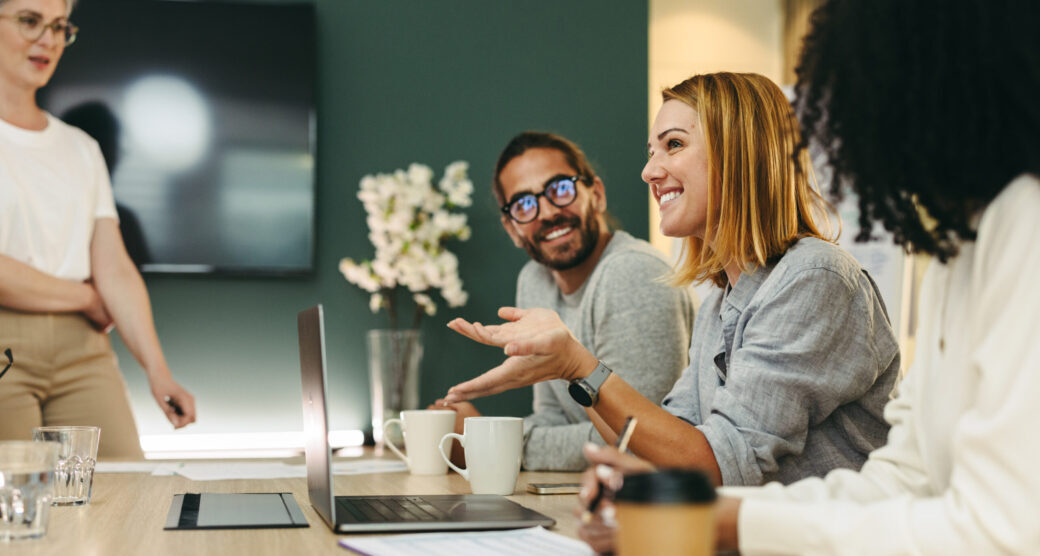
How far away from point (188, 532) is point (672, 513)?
0.64 m

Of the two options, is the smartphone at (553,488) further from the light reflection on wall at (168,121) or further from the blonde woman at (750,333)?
the light reflection on wall at (168,121)

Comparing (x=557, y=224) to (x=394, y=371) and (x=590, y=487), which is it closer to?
(x=394, y=371)

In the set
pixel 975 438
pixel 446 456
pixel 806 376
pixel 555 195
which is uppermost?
pixel 555 195

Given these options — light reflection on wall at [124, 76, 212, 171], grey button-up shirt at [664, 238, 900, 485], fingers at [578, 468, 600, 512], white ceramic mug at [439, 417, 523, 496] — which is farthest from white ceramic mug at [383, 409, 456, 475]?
light reflection on wall at [124, 76, 212, 171]

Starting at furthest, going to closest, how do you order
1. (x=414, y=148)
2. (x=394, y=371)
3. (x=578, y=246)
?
(x=414, y=148), (x=394, y=371), (x=578, y=246)

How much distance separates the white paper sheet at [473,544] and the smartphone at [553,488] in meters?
0.38

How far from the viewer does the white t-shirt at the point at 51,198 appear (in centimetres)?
262

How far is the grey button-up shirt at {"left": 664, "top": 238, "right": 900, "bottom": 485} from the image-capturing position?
52.0 inches

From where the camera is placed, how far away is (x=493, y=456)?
1363 millimetres

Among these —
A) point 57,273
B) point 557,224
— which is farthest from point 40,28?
point 557,224

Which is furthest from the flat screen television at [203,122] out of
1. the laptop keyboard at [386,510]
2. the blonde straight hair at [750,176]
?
the laptop keyboard at [386,510]

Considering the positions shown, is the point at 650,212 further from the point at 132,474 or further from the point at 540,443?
the point at 132,474

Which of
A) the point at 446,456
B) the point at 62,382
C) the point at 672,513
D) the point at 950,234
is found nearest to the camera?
the point at 672,513

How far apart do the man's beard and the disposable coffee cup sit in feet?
5.76
